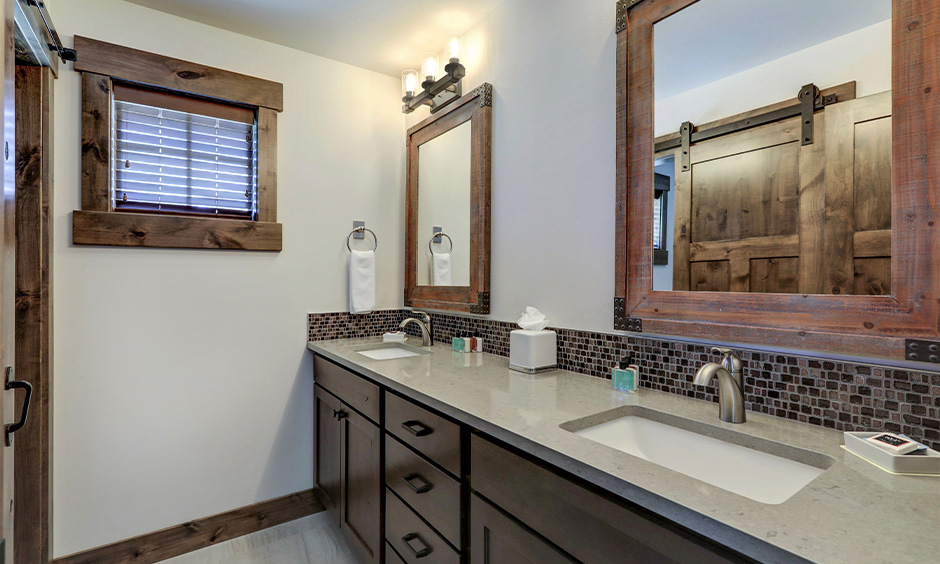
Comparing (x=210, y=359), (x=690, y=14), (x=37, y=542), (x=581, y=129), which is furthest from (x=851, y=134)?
(x=37, y=542)

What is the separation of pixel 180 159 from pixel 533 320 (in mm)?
1833

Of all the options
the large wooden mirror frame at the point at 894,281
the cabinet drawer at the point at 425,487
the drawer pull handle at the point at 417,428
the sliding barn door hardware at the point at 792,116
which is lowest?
the cabinet drawer at the point at 425,487

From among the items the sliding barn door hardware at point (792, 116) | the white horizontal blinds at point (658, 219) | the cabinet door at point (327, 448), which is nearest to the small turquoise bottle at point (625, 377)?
the white horizontal blinds at point (658, 219)

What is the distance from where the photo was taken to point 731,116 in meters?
1.21

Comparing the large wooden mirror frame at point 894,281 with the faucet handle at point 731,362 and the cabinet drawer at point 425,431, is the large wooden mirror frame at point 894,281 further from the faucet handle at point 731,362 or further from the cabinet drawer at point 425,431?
the cabinet drawer at point 425,431

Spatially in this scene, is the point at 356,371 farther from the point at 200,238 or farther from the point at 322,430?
the point at 200,238

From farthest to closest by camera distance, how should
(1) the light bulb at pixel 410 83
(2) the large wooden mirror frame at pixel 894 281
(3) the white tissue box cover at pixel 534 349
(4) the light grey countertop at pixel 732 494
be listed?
(1) the light bulb at pixel 410 83
(3) the white tissue box cover at pixel 534 349
(2) the large wooden mirror frame at pixel 894 281
(4) the light grey countertop at pixel 732 494

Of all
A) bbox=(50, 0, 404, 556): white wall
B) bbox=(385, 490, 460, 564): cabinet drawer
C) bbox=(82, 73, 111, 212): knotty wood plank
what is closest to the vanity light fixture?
bbox=(50, 0, 404, 556): white wall

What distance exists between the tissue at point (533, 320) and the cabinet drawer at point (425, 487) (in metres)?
0.63

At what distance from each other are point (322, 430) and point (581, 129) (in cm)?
188

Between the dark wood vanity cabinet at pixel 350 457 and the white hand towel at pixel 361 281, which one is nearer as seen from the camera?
the dark wood vanity cabinet at pixel 350 457

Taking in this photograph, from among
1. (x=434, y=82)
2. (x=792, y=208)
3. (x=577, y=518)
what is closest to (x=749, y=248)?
(x=792, y=208)

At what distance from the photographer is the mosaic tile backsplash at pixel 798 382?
3.02 ft

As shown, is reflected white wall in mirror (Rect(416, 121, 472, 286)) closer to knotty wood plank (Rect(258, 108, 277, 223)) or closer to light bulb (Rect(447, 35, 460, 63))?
light bulb (Rect(447, 35, 460, 63))
